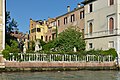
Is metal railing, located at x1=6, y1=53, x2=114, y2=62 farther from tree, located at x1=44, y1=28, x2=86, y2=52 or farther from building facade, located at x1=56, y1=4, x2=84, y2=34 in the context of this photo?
building facade, located at x1=56, y1=4, x2=84, y2=34

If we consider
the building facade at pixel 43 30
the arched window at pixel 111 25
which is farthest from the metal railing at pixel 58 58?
the building facade at pixel 43 30

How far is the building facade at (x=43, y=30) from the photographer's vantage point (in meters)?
53.2

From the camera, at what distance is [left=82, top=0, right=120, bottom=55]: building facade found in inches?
1261

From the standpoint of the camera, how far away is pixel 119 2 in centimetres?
3206

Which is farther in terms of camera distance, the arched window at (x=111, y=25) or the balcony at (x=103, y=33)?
the arched window at (x=111, y=25)

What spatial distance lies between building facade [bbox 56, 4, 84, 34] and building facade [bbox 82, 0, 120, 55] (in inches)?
78.3

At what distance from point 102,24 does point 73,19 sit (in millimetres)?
9307

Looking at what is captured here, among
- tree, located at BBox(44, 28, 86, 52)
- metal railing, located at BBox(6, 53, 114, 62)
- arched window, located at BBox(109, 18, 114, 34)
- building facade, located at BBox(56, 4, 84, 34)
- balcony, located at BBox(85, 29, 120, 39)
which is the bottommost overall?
metal railing, located at BBox(6, 53, 114, 62)

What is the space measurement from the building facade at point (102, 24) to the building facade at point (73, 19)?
1989mm

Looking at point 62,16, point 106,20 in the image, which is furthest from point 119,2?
point 62,16

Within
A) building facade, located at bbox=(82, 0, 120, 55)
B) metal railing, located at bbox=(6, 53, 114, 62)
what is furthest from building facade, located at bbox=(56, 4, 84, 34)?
metal railing, located at bbox=(6, 53, 114, 62)

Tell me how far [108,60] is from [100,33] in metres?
8.23

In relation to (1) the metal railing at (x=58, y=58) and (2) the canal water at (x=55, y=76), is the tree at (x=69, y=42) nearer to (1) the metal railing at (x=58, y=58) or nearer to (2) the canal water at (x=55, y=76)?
(1) the metal railing at (x=58, y=58)

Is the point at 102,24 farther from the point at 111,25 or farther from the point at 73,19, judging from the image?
the point at 73,19
